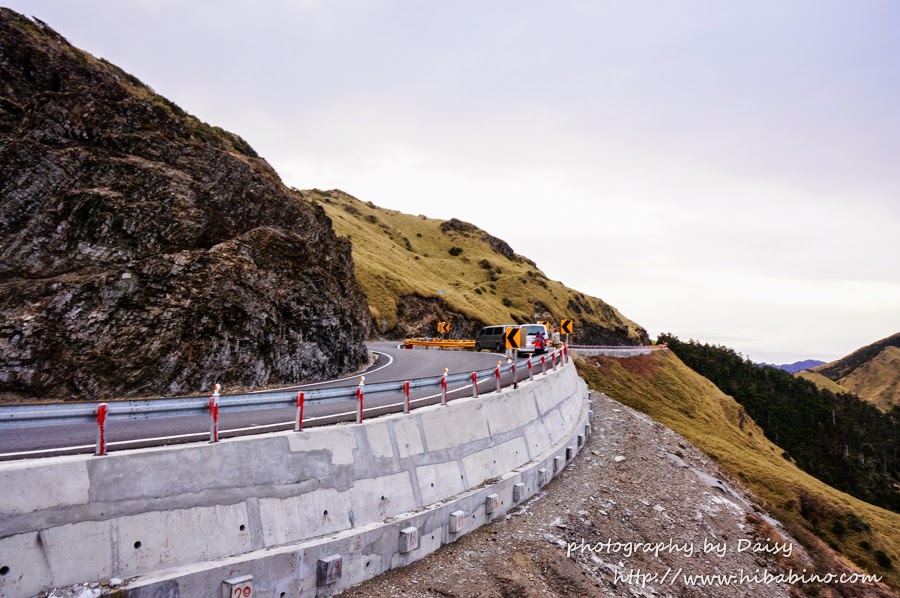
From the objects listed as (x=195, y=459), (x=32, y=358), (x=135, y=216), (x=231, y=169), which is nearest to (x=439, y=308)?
(x=231, y=169)

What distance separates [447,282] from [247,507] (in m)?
87.8

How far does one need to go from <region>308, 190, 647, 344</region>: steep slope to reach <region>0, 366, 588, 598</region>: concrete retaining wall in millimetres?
37999

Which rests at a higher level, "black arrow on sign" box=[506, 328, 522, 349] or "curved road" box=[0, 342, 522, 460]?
"black arrow on sign" box=[506, 328, 522, 349]

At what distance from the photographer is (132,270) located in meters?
16.6

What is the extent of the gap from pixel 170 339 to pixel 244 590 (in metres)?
12.0

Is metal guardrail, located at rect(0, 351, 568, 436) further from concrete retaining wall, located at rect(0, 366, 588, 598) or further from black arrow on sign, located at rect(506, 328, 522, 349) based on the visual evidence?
black arrow on sign, located at rect(506, 328, 522, 349)

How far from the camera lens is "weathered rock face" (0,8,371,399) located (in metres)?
14.7

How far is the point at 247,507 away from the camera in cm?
694

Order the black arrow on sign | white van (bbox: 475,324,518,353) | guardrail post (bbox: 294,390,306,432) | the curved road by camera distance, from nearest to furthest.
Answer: the curved road
guardrail post (bbox: 294,390,306,432)
the black arrow on sign
white van (bbox: 475,324,518,353)

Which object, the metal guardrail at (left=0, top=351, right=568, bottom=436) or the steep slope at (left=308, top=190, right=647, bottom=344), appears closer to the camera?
the metal guardrail at (left=0, top=351, right=568, bottom=436)

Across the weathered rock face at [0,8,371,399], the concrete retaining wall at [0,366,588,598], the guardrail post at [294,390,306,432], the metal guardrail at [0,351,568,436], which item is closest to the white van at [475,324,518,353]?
the weathered rock face at [0,8,371,399]

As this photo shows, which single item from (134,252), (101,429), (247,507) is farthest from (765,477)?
(134,252)

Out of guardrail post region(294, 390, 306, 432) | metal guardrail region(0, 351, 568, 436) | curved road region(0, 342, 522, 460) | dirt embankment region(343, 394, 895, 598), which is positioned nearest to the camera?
metal guardrail region(0, 351, 568, 436)

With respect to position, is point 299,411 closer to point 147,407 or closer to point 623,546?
point 147,407
